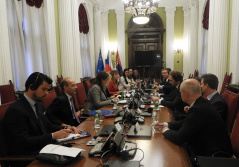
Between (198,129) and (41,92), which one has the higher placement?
(41,92)

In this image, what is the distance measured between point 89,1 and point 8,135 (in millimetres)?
8001

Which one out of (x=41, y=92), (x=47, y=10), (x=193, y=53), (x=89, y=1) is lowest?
(x=41, y=92)

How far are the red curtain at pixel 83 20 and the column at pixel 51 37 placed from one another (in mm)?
2423

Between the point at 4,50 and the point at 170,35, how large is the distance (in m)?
7.94

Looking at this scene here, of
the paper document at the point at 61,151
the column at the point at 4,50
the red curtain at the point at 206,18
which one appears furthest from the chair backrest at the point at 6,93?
the red curtain at the point at 206,18

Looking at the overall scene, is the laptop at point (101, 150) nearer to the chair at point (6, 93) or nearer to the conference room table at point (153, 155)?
the conference room table at point (153, 155)

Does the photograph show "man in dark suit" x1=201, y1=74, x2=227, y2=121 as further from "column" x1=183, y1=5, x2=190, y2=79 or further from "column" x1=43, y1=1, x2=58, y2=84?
"column" x1=183, y1=5, x2=190, y2=79

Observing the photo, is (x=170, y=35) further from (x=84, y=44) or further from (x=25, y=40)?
(x=25, y=40)

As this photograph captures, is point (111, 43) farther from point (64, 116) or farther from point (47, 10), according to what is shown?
point (64, 116)

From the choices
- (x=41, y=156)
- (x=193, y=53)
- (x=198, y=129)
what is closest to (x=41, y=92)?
(x=41, y=156)

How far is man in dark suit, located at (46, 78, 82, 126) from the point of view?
8.46 ft

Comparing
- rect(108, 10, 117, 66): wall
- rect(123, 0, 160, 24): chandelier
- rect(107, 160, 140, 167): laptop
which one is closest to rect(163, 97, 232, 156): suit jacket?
rect(107, 160, 140, 167): laptop

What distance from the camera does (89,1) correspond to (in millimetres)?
8609

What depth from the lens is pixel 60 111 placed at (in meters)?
2.71
